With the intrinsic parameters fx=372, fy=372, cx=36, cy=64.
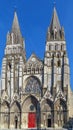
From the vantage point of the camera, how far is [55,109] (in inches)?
2547

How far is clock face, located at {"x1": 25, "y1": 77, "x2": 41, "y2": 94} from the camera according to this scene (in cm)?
6794

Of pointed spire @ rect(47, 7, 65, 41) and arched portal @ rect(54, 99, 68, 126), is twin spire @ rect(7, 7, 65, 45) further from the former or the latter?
arched portal @ rect(54, 99, 68, 126)

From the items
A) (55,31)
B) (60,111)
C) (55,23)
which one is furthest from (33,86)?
(55,23)

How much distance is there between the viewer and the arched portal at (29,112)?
6612 centimetres

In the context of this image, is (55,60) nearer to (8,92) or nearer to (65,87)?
(65,87)

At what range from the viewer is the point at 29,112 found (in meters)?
66.7

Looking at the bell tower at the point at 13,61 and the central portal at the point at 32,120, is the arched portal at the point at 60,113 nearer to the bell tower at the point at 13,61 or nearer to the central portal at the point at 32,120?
the central portal at the point at 32,120

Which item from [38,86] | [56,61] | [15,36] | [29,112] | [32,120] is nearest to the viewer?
[32,120]

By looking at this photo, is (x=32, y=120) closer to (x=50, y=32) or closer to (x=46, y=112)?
(x=46, y=112)

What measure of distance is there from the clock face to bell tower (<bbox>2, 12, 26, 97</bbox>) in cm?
153

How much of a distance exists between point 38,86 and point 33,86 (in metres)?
0.97

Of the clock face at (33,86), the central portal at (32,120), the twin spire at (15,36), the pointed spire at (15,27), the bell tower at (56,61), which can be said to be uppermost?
the pointed spire at (15,27)

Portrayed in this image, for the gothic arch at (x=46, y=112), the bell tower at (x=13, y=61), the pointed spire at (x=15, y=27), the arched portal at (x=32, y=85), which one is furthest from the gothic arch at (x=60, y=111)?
the pointed spire at (x=15, y=27)

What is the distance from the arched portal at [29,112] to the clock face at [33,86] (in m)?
1.62
